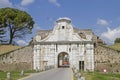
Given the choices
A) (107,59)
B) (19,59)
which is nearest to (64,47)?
(107,59)

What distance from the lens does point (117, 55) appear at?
61.7m

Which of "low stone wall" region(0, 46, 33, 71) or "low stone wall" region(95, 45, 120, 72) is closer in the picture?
"low stone wall" region(95, 45, 120, 72)

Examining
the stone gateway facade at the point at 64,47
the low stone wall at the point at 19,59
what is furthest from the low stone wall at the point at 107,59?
the low stone wall at the point at 19,59

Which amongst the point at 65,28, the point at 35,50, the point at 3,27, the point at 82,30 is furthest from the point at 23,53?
the point at 3,27

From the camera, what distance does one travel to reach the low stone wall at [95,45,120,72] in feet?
203

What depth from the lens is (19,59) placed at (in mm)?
65250

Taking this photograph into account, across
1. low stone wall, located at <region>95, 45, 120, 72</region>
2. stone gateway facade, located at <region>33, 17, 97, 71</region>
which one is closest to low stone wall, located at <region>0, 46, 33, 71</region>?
stone gateway facade, located at <region>33, 17, 97, 71</region>

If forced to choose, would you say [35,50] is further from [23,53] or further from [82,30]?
[82,30]

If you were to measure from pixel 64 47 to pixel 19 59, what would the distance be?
9.51m

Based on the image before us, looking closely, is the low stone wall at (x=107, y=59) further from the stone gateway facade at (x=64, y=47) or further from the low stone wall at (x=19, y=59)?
the low stone wall at (x=19, y=59)

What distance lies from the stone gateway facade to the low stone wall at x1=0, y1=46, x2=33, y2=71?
1.14 m

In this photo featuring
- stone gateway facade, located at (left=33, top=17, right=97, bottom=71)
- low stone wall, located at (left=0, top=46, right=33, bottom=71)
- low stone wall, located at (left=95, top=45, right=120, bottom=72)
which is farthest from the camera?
low stone wall, located at (left=0, top=46, right=33, bottom=71)

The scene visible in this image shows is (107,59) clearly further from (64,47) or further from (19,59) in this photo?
(19,59)

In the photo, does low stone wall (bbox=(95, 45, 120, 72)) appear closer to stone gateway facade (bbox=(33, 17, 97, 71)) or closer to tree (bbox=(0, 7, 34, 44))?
stone gateway facade (bbox=(33, 17, 97, 71))
